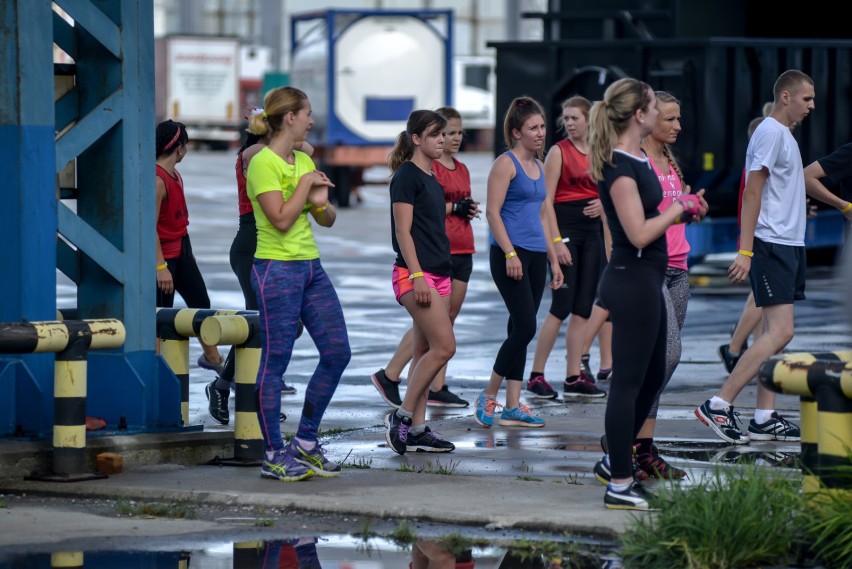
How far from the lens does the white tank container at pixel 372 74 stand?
33312 millimetres

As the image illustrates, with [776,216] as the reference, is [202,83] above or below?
above

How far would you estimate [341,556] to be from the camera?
19.6 feet

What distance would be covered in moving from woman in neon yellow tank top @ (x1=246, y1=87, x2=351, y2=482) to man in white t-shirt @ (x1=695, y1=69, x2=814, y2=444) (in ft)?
7.63

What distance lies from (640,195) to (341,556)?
1893 mm

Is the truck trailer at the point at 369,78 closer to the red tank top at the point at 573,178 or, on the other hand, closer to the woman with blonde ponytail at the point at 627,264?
the red tank top at the point at 573,178

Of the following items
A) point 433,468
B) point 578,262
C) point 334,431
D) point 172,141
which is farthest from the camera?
point 578,262

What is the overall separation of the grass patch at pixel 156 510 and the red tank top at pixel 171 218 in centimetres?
292

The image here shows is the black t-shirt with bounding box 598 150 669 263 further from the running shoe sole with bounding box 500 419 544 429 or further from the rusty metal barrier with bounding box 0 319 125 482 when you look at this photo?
the running shoe sole with bounding box 500 419 544 429

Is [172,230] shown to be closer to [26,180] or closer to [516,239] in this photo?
A: [516,239]

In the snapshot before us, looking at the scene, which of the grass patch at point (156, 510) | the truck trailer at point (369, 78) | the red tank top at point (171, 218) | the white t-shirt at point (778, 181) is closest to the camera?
the grass patch at point (156, 510)

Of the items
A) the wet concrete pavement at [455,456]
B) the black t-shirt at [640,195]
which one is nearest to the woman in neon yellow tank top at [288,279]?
the wet concrete pavement at [455,456]

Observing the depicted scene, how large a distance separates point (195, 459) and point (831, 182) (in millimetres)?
3865

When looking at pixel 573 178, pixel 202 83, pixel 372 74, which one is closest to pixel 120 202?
pixel 573 178

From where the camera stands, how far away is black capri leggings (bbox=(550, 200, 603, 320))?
34.1ft
